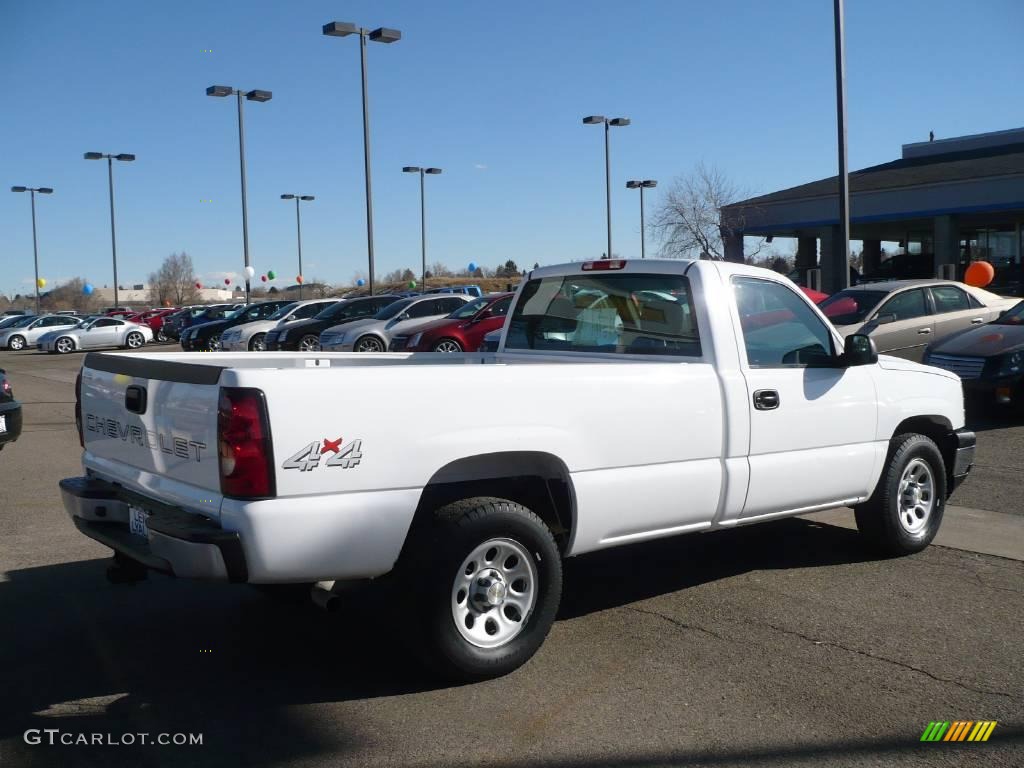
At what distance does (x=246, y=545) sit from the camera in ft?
12.7

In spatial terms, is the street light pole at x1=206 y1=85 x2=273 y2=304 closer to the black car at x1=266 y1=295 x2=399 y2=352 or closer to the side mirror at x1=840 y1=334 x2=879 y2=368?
the black car at x1=266 y1=295 x2=399 y2=352

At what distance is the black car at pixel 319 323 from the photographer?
25.4 m

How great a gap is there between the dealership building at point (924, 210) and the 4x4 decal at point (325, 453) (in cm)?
3012

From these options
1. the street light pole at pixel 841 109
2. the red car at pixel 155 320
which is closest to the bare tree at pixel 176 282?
the red car at pixel 155 320

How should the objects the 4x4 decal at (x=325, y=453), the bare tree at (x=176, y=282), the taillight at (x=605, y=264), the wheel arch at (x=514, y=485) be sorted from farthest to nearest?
the bare tree at (x=176, y=282), the taillight at (x=605, y=264), the wheel arch at (x=514, y=485), the 4x4 decal at (x=325, y=453)

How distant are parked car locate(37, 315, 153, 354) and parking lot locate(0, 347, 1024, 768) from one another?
112 ft

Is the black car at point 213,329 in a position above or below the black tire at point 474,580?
above

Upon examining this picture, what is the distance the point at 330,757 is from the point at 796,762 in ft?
5.56

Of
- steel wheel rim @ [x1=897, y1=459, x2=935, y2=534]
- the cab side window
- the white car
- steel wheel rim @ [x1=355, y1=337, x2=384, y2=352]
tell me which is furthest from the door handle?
the white car

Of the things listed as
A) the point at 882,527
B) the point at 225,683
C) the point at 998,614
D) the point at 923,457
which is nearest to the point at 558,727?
the point at 225,683

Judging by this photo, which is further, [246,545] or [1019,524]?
[1019,524]

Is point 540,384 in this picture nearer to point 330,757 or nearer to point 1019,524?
point 330,757

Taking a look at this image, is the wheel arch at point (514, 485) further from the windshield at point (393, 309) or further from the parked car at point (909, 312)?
the windshield at point (393, 309)

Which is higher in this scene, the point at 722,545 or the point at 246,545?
the point at 246,545
